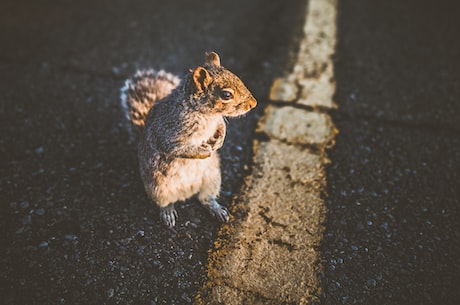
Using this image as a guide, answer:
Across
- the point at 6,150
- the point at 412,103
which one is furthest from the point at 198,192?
the point at 412,103

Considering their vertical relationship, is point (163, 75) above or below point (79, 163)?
above

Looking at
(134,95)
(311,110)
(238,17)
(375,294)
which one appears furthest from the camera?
(238,17)

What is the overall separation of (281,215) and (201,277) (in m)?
0.64

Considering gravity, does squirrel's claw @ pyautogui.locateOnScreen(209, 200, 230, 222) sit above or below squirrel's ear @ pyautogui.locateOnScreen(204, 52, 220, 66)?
below

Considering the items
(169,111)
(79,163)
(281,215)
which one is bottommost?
(281,215)

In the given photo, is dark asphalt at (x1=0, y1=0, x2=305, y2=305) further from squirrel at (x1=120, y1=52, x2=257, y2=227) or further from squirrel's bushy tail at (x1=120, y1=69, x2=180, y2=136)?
squirrel's bushy tail at (x1=120, y1=69, x2=180, y2=136)

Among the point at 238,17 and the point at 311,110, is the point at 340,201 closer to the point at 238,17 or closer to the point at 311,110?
the point at 311,110

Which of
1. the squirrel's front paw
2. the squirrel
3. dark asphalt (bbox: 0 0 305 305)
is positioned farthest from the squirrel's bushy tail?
the squirrel's front paw

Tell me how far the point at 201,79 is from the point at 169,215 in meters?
0.85

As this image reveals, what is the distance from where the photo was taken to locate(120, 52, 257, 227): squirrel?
194 cm

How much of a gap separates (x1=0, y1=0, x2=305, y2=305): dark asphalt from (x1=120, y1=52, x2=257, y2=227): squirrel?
6.3 inches

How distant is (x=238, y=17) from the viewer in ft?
13.2

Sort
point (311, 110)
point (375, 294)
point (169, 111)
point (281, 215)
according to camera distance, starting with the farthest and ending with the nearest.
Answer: point (311, 110)
point (281, 215)
point (169, 111)
point (375, 294)

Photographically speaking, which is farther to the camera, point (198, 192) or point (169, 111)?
point (198, 192)
